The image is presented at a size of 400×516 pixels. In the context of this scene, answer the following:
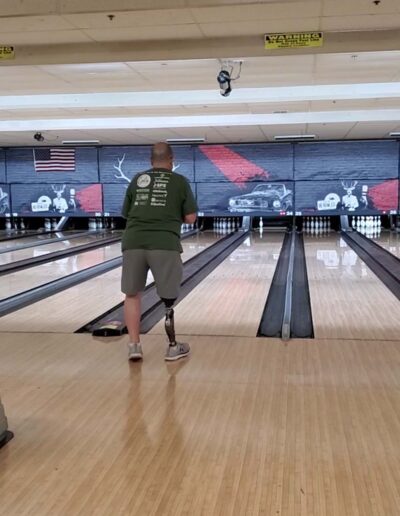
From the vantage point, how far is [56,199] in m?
16.0

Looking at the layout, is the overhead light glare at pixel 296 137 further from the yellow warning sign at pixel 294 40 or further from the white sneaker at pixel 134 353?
the white sneaker at pixel 134 353

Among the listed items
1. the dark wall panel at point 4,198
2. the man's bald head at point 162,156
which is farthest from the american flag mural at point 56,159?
the man's bald head at point 162,156

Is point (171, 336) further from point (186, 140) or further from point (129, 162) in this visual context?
point (129, 162)

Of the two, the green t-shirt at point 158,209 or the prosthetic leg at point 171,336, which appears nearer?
the green t-shirt at point 158,209

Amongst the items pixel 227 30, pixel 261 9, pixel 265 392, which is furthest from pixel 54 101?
pixel 265 392

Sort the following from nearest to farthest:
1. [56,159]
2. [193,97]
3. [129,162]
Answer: [193,97], [129,162], [56,159]

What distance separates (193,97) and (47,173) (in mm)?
8022

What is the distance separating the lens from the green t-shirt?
3672 millimetres

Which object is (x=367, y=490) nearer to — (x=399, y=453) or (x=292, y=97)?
(x=399, y=453)

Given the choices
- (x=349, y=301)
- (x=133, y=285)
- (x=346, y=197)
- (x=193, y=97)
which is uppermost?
(x=193, y=97)

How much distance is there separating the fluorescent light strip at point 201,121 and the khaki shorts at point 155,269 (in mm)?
7728

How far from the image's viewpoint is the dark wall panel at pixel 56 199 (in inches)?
627

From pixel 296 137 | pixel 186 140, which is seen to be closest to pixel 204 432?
pixel 296 137

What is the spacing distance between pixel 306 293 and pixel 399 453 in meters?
3.99
